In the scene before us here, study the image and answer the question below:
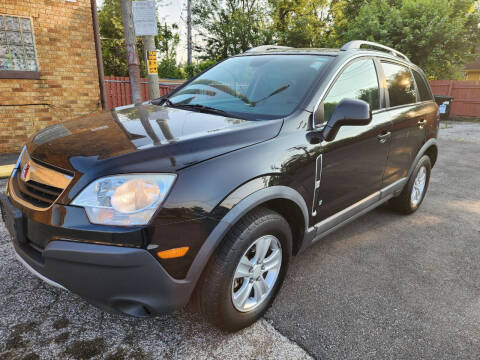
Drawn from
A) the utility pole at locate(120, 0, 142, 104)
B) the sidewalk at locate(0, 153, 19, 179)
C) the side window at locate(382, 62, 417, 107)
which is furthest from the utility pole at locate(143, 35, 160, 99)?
the side window at locate(382, 62, 417, 107)

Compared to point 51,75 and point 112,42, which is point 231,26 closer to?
point 112,42

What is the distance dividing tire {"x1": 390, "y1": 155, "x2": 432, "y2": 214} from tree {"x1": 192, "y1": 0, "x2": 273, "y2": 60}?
2177 cm

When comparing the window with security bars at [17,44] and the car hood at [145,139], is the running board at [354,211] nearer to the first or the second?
the car hood at [145,139]

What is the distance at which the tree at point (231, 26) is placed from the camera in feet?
79.9

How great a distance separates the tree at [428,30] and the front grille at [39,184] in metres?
18.7

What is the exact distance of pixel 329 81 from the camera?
7.95 feet

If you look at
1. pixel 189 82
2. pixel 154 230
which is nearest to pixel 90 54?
pixel 189 82

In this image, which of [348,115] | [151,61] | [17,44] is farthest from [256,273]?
[17,44]

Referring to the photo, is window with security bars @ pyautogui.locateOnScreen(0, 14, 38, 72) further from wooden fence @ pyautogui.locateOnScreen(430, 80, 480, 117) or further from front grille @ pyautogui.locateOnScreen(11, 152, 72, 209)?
wooden fence @ pyautogui.locateOnScreen(430, 80, 480, 117)

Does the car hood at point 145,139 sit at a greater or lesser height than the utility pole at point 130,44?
lesser

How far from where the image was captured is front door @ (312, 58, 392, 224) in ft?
7.88

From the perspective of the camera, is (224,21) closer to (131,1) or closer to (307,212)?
(131,1)

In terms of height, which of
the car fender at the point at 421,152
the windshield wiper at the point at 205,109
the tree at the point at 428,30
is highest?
the tree at the point at 428,30

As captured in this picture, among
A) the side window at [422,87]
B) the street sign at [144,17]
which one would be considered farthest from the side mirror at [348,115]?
the street sign at [144,17]
